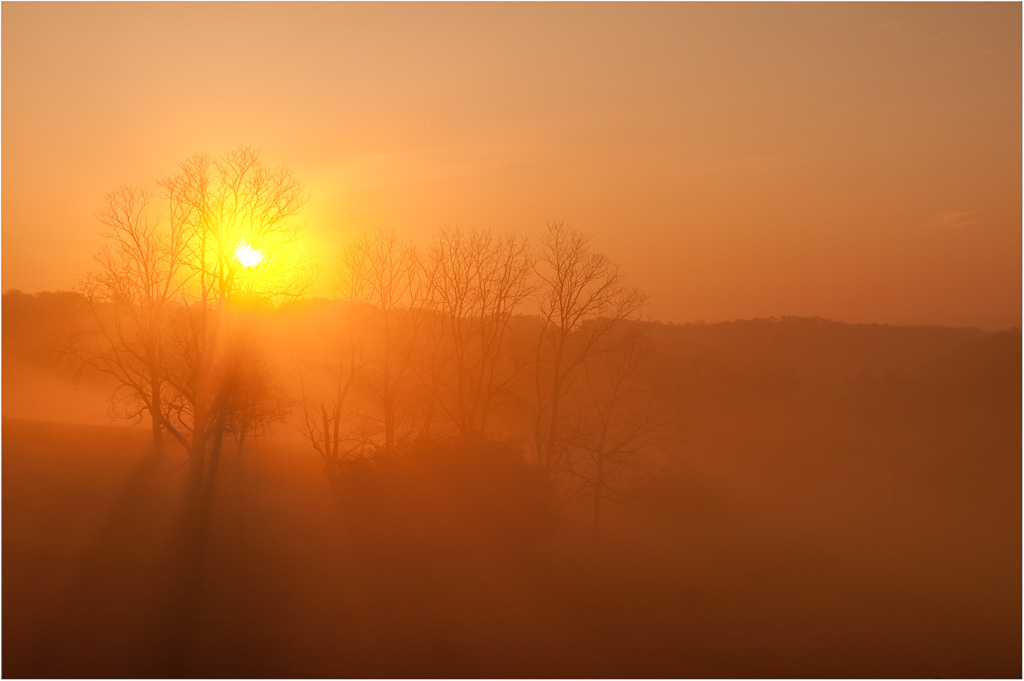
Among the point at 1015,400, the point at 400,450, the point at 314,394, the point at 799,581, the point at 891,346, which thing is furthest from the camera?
the point at 891,346

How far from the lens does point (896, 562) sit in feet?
116

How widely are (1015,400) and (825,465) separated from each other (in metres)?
15.8

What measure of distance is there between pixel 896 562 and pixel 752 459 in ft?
73.9

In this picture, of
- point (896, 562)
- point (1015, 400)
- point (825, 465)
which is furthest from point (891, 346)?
point (896, 562)

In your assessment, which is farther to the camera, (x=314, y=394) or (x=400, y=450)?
(x=314, y=394)

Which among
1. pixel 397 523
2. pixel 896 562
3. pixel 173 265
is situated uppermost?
pixel 173 265

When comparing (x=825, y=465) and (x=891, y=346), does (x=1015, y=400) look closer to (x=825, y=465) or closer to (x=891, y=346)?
(x=825, y=465)

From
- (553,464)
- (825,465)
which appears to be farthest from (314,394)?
(825,465)

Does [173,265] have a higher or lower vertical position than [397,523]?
higher

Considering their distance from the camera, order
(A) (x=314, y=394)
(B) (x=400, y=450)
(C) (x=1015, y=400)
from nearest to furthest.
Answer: (B) (x=400, y=450) → (A) (x=314, y=394) → (C) (x=1015, y=400)

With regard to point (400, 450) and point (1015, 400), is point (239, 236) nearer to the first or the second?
point (400, 450)

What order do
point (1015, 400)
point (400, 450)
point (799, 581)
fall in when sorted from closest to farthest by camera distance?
point (400, 450), point (799, 581), point (1015, 400)

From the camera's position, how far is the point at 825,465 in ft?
188

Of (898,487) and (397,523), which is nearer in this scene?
(397,523)
